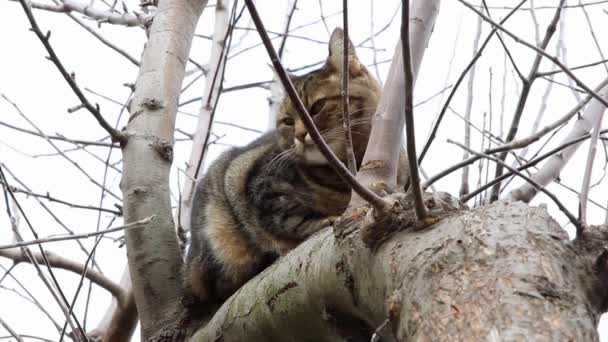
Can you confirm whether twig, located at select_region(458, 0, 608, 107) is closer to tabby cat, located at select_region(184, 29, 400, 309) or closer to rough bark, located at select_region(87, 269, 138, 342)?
tabby cat, located at select_region(184, 29, 400, 309)

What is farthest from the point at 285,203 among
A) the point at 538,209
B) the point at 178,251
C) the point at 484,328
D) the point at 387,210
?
the point at 484,328

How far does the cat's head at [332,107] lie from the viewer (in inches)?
114

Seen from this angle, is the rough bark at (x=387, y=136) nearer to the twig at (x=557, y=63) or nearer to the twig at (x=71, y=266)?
the twig at (x=557, y=63)

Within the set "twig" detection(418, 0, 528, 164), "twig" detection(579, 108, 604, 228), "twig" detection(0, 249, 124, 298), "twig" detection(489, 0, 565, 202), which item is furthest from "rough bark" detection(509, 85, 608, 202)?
"twig" detection(0, 249, 124, 298)

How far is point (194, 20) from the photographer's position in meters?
3.02

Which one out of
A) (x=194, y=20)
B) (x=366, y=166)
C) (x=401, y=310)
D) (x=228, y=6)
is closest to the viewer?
(x=401, y=310)

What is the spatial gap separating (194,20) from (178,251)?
1.09 metres

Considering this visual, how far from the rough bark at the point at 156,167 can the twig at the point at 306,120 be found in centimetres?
129

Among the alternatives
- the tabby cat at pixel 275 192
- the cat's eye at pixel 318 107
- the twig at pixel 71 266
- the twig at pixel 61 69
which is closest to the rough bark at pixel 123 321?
the twig at pixel 71 266

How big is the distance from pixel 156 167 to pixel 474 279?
1.73 meters

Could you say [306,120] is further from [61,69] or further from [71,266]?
[71,266]

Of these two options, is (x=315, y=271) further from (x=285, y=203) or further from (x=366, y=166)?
(x=285, y=203)

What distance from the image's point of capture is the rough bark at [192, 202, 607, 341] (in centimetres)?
97

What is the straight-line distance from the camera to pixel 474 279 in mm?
1060
